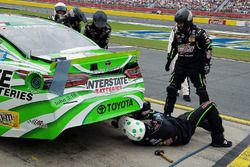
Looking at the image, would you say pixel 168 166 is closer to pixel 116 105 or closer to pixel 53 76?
pixel 116 105

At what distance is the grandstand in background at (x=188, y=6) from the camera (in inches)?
1284

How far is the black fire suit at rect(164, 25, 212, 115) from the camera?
5.26 m

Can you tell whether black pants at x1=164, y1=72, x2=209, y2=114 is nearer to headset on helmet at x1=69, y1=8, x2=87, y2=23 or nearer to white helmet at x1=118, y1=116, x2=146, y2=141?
white helmet at x1=118, y1=116, x2=146, y2=141

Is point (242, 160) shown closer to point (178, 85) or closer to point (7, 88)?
point (178, 85)

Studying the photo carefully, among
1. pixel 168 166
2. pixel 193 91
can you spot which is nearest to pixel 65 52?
pixel 168 166

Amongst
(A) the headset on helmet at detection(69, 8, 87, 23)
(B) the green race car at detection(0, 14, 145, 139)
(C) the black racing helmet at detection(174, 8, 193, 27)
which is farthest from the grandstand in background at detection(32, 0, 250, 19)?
(B) the green race car at detection(0, 14, 145, 139)

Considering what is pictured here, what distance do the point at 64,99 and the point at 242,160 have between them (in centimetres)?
215

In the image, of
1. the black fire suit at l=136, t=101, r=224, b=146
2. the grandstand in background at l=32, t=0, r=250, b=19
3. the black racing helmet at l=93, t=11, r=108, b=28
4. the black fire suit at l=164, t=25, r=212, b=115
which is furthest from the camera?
the grandstand in background at l=32, t=0, r=250, b=19

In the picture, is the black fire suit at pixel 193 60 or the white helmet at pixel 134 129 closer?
the white helmet at pixel 134 129

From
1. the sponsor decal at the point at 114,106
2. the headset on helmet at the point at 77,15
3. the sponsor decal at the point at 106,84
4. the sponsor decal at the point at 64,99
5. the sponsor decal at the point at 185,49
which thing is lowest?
the sponsor decal at the point at 114,106

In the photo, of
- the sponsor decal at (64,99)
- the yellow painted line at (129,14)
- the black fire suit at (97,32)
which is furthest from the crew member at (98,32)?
the yellow painted line at (129,14)

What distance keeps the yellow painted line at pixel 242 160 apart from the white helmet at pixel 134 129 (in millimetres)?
1049

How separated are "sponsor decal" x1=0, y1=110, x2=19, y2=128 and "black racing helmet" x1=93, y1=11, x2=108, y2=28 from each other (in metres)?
2.74

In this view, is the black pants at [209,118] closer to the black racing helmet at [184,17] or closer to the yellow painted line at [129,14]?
the black racing helmet at [184,17]
